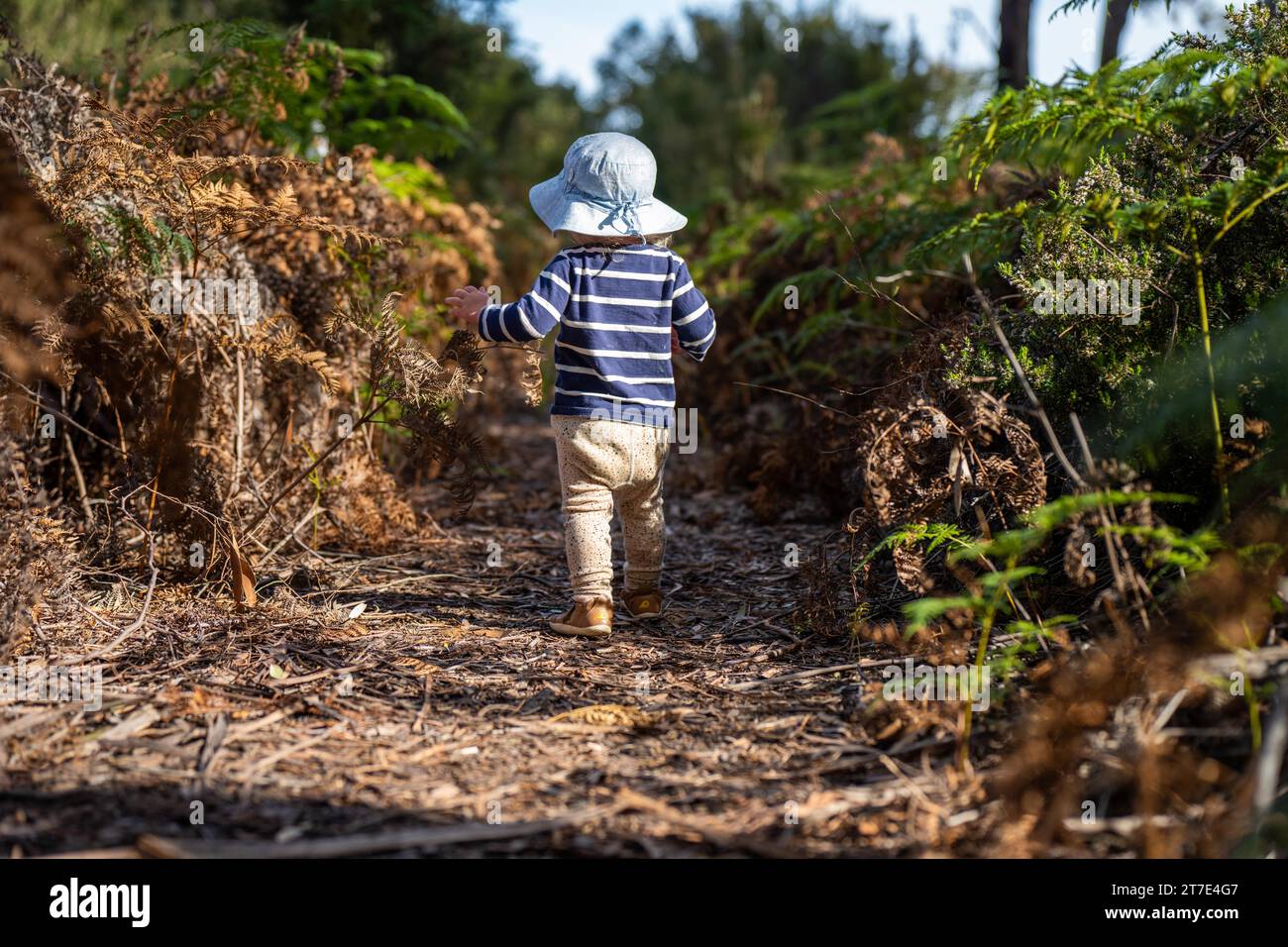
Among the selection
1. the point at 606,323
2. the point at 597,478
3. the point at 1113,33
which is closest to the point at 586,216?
the point at 606,323

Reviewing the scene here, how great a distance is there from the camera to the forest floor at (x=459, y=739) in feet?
7.77

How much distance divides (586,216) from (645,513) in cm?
114

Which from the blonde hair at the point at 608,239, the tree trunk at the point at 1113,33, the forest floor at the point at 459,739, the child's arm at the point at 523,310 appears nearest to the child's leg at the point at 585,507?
the forest floor at the point at 459,739

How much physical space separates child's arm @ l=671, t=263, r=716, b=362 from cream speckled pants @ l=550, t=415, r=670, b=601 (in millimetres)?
356

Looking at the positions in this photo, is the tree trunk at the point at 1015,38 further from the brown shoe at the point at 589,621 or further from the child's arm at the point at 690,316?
the brown shoe at the point at 589,621

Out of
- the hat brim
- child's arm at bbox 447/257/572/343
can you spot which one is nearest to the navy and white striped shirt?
child's arm at bbox 447/257/572/343

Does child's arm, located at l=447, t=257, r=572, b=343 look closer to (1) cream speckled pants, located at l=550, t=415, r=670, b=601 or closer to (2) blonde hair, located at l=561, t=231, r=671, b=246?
(2) blonde hair, located at l=561, t=231, r=671, b=246

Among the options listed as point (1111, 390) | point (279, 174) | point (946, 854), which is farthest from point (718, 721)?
point (279, 174)

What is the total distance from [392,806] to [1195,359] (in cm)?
273

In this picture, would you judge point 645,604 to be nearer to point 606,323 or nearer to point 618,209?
point 606,323

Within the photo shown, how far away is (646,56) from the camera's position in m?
24.3

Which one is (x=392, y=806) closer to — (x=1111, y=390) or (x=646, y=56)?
(x=1111, y=390)

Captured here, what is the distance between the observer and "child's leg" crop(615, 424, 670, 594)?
390 centimetres

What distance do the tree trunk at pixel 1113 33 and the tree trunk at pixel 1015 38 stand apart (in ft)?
1.68
